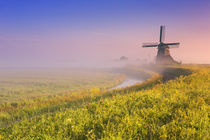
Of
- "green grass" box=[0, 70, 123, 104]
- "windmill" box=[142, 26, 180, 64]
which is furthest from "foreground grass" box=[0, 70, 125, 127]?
"windmill" box=[142, 26, 180, 64]

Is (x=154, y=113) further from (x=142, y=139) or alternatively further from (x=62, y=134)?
(x=62, y=134)

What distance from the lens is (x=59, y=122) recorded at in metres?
4.93

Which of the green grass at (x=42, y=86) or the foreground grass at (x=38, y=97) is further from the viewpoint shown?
the green grass at (x=42, y=86)

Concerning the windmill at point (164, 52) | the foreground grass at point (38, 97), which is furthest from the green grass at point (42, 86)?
the windmill at point (164, 52)

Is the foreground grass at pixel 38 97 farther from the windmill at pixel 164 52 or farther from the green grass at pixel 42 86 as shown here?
the windmill at pixel 164 52

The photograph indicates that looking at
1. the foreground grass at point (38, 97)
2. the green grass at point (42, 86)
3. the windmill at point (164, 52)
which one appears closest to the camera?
the foreground grass at point (38, 97)

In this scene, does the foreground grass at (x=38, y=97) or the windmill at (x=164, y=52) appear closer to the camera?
the foreground grass at (x=38, y=97)

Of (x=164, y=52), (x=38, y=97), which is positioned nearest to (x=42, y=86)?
(x=38, y=97)

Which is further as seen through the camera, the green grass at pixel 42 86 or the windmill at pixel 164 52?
the windmill at pixel 164 52

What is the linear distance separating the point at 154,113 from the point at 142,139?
5.28 ft

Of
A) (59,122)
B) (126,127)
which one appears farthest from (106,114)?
(59,122)

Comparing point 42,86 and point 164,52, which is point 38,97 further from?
point 164,52

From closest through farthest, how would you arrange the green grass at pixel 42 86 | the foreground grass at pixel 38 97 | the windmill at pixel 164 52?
the foreground grass at pixel 38 97, the green grass at pixel 42 86, the windmill at pixel 164 52

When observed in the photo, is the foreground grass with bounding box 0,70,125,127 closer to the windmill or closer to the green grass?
the green grass
